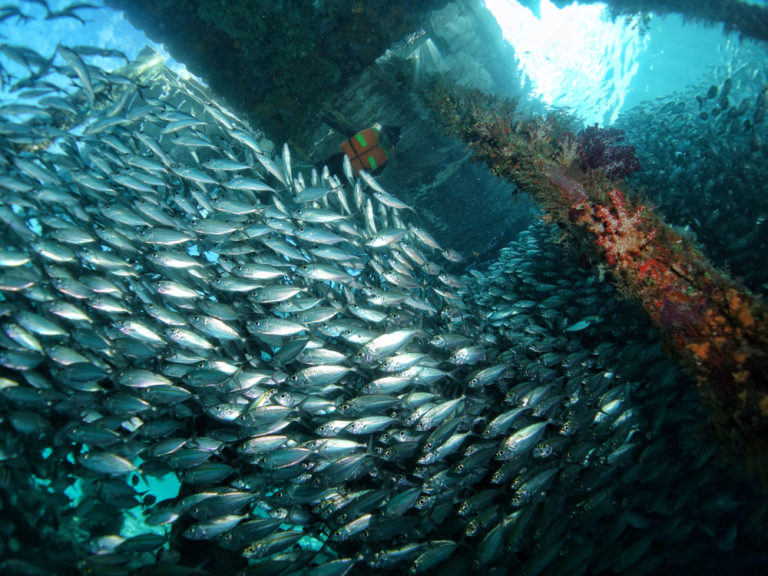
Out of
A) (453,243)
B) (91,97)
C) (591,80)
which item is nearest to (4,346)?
(91,97)

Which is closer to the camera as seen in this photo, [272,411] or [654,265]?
[272,411]

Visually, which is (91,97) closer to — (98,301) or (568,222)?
(98,301)

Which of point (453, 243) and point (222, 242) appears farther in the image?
point (453, 243)

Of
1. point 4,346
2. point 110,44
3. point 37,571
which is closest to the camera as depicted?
point 37,571

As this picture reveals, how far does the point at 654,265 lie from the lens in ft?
14.3

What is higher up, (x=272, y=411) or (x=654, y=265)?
(x=272, y=411)

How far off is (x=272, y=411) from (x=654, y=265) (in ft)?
16.7

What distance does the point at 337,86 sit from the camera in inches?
326

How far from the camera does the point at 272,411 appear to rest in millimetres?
4211

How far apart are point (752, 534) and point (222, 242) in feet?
27.8

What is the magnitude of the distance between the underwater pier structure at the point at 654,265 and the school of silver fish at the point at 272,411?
938mm

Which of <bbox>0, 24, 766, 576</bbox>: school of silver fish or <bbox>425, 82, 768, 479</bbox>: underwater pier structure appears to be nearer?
<bbox>425, 82, 768, 479</bbox>: underwater pier structure

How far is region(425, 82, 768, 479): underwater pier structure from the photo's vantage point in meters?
3.34

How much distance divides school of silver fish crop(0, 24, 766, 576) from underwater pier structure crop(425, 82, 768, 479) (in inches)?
36.9
